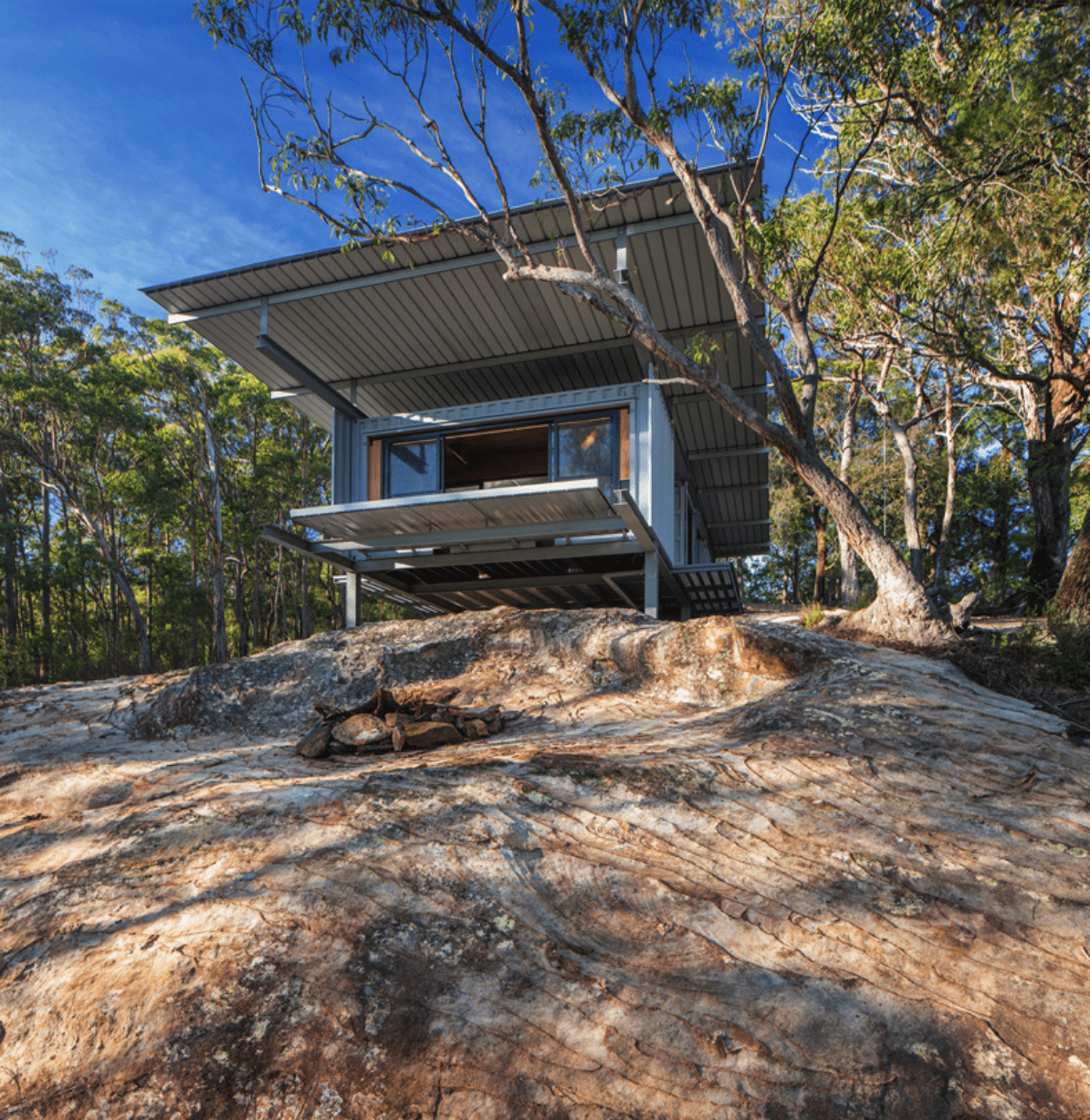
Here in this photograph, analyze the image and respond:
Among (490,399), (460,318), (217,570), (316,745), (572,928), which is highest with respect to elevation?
(460,318)

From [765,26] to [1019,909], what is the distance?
9215 millimetres

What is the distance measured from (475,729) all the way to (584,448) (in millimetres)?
8191

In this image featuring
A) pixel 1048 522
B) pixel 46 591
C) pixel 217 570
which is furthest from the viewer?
pixel 46 591

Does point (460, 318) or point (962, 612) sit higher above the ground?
point (460, 318)

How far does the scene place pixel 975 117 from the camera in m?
7.38

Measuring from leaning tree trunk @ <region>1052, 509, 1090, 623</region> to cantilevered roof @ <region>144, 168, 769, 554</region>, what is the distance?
4590 mm

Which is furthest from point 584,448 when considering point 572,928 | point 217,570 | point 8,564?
point 8,564

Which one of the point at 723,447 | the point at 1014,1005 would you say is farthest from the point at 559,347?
the point at 1014,1005

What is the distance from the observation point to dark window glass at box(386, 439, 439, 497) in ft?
42.1

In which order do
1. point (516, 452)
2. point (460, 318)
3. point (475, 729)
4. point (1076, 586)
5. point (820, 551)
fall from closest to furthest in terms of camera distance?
1. point (475, 729)
2. point (1076, 586)
3. point (460, 318)
4. point (516, 452)
5. point (820, 551)

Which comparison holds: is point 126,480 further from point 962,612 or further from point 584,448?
point 962,612

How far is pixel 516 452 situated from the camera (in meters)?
14.6

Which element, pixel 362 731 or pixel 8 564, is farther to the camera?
pixel 8 564

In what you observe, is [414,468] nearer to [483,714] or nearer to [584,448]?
[584,448]
